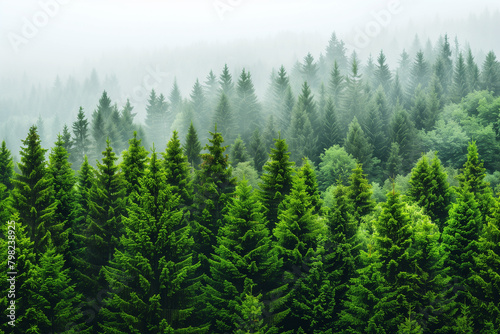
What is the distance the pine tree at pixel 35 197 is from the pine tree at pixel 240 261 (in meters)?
13.1

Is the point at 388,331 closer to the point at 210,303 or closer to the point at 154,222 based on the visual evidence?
the point at 210,303

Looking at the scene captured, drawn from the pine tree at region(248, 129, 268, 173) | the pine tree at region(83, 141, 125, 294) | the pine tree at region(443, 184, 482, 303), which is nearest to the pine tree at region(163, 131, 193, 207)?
the pine tree at region(83, 141, 125, 294)

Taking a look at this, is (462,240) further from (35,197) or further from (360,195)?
(35,197)

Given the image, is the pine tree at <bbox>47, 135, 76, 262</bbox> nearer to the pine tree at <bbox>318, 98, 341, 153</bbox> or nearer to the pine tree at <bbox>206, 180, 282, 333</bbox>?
the pine tree at <bbox>206, 180, 282, 333</bbox>

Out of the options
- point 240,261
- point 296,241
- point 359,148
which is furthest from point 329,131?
point 240,261

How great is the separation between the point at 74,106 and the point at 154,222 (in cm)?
17271

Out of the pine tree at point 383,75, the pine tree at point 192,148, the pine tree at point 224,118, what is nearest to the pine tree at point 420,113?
A: the pine tree at point 383,75

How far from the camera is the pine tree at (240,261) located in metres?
29.8

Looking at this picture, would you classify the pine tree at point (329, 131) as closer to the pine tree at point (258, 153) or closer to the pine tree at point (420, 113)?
the pine tree at point (258, 153)

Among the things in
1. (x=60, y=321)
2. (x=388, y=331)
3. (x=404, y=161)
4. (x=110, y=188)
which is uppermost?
(x=404, y=161)

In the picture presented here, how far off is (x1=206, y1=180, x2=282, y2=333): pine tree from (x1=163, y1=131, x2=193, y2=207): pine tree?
16.4 ft

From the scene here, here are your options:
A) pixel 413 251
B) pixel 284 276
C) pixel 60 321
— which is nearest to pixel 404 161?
pixel 413 251

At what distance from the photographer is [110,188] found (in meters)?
34.7

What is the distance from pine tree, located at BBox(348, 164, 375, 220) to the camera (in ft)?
130
